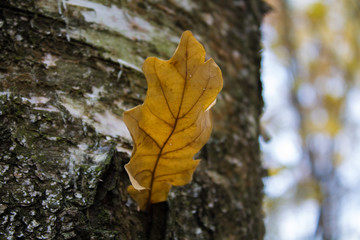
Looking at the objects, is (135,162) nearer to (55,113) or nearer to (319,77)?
(55,113)

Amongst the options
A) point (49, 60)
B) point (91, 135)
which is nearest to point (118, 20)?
point (49, 60)

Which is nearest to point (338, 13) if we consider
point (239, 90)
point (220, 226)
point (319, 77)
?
point (319, 77)

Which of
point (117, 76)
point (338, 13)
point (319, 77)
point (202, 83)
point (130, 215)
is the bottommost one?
point (130, 215)

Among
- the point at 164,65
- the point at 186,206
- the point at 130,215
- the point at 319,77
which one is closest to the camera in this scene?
the point at 164,65

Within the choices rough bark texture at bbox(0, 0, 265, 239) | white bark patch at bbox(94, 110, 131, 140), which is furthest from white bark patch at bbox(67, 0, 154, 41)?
white bark patch at bbox(94, 110, 131, 140)

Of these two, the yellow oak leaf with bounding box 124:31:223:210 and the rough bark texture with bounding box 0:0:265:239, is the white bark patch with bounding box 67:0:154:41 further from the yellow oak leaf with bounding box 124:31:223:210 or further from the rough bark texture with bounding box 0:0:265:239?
the yellow oak leaf with bounding box 124:31:223:210

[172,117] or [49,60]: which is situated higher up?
[49,60]

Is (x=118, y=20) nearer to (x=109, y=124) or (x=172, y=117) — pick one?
(x=109, y=124)
